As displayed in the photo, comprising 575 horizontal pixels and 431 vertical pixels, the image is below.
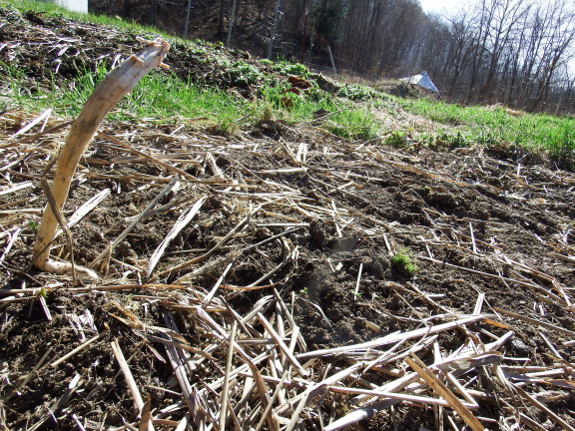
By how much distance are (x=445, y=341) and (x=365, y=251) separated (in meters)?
0.58

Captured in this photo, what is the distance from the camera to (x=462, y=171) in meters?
3.63

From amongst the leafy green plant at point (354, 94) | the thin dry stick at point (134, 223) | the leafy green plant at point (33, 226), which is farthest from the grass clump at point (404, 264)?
the leafy green plant at point (354, 94)

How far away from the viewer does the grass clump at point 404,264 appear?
1.82 meters

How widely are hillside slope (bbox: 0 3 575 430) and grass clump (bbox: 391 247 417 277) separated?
0.04ft

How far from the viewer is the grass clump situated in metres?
1.82

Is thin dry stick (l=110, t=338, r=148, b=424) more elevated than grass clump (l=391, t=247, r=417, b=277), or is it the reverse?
grass clump (l=391, t=247, r=417, b=277)

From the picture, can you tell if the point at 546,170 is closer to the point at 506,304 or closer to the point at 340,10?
the point at 506,304

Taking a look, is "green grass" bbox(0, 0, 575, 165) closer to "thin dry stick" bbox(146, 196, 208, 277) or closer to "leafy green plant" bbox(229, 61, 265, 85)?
"leafy green plant" bbox(229, 61, 265, 85)

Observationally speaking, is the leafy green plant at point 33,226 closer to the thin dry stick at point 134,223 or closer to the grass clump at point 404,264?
the thin dry stick at point 134,223

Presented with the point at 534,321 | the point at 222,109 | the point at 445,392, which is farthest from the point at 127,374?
the point at 222,109

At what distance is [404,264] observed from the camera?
183cm

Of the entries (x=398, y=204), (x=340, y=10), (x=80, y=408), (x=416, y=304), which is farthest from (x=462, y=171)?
(x=340, y=10)

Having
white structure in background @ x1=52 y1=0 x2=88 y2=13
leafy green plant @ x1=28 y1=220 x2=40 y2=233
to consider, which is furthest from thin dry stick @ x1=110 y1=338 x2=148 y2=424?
white structure in background @ x1=52 y1=0 x2=88 y2=13

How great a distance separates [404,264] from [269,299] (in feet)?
2.38
